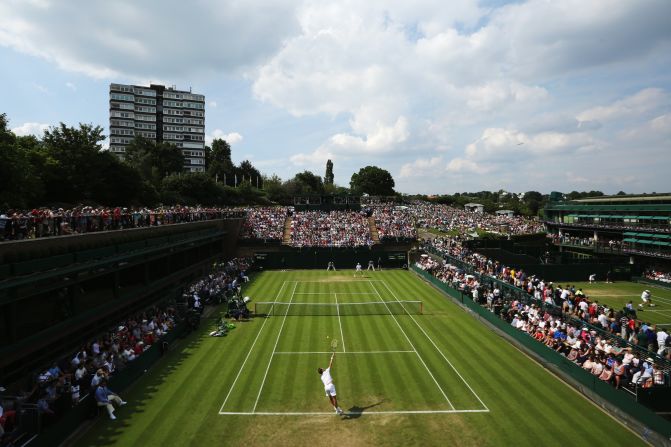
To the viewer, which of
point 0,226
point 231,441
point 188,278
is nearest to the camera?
point 231,441

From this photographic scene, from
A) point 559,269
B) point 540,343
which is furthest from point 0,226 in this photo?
point 559,269

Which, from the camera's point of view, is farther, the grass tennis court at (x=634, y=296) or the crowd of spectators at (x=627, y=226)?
the crowd of spectators at (x=627, y=226)

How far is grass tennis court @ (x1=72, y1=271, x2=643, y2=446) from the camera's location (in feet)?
43.9

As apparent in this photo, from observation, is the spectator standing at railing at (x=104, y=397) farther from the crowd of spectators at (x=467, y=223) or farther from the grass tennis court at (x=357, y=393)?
the crowd of spectators at (x=467, y=223)

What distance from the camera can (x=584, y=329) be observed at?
62.6 feet

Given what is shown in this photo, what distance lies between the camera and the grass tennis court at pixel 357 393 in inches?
526

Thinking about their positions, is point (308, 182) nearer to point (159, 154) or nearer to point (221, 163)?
point (221, 163)

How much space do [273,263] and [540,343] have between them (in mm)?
34635

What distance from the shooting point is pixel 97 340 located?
20328mm

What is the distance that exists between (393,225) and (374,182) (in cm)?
9269

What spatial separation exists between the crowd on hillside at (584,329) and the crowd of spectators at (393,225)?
61.9 ft

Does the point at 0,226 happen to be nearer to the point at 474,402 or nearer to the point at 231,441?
the point at 231,441

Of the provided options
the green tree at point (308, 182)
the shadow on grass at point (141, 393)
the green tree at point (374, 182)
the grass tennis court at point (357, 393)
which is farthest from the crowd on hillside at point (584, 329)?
the green tree at point (374, 182)

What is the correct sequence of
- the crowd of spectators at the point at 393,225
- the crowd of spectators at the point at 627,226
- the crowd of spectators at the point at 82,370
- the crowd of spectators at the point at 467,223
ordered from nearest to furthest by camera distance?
the crowd of spectators at the point at 82,370 → the crowd of spectators at the point at 627,226 → the crowd of spectators at the point at 393,225 → the crowd of spectators at the point at 467,223
